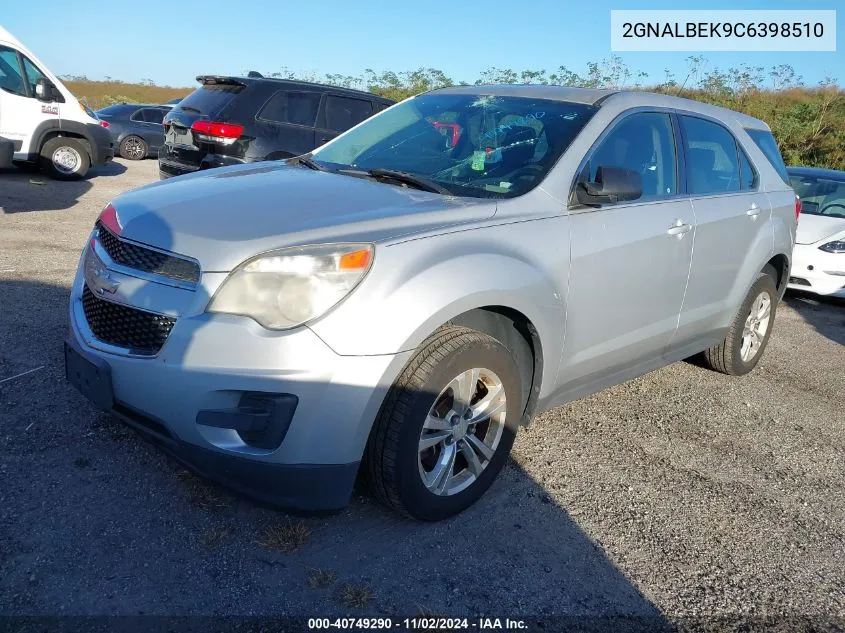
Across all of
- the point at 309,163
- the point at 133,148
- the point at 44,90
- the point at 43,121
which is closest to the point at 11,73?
the point at 44,90

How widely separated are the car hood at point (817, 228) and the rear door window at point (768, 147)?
2930 millimetres

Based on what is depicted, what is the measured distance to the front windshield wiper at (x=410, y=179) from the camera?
3293 mm

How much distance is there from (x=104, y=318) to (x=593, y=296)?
2.15m

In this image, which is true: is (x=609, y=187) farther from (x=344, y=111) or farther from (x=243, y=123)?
(x=344, y=111)

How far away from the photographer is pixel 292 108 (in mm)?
8727

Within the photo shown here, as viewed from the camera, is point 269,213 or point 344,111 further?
point 344,111

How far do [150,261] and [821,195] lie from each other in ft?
27.5

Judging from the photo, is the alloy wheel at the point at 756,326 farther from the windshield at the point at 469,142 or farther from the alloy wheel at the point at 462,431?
the alloy wheel at the point at 462,431

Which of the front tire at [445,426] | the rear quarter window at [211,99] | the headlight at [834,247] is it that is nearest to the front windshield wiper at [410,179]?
the front tire at [445,426]

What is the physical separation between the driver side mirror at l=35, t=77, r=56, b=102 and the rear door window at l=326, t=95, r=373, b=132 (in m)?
4.96

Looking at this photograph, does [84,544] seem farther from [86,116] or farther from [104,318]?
[86,116]

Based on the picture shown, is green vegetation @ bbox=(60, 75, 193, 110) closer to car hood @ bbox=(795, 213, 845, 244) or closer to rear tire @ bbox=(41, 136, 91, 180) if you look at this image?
rear tire @ bbox=(41, 136, 91, 180)

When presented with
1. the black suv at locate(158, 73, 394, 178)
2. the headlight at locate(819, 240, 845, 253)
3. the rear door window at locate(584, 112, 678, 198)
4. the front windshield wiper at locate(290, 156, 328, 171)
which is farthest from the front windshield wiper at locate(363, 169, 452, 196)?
the headlight at locate(819, 240, 845, 253)

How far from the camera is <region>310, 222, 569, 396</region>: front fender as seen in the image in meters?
2.51
